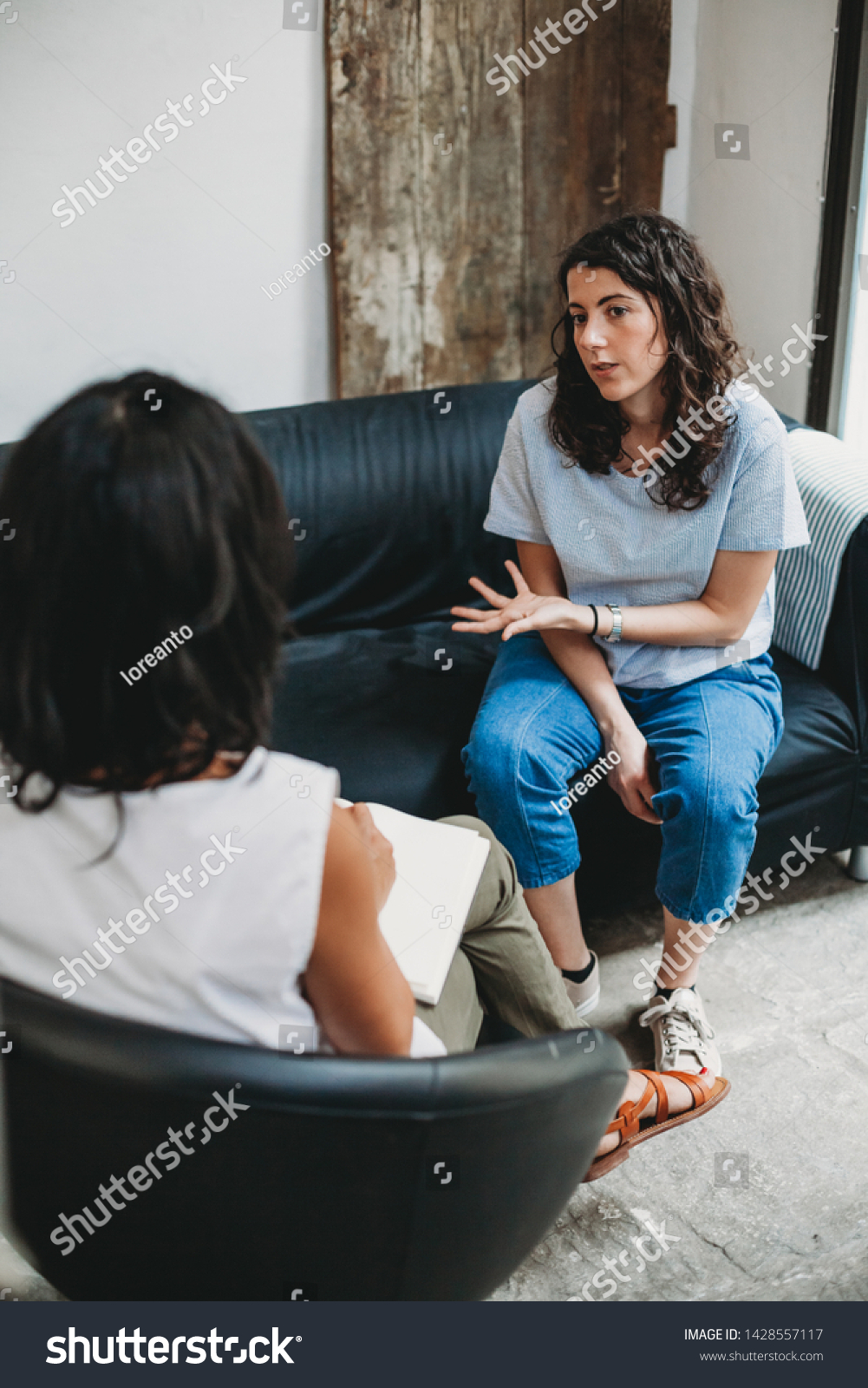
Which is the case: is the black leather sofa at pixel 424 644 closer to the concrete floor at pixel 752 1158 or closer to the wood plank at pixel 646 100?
the concrete floor at pixel 752 1158

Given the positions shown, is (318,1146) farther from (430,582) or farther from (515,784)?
(430,582)

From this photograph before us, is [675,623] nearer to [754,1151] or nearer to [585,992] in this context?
[585,992]

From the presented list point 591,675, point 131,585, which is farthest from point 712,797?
point 131,585

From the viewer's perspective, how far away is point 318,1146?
0.78 metres

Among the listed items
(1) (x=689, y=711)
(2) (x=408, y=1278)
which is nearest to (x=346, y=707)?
(1) (x=689, y=711)

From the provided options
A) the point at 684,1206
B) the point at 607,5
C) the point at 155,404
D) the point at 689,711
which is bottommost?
the point at 684,1206

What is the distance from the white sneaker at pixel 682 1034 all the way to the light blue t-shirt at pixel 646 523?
0.50 m

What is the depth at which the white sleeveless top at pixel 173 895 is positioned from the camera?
0.80 m

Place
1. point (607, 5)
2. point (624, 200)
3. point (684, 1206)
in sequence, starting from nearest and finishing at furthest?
point (684, 1206) → point (607, 5) → point (624, 200)

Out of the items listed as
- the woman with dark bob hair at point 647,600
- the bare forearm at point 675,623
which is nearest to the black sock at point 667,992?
the woman with dark bob hair at point 647,600

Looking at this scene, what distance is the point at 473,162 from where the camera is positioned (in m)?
2.69

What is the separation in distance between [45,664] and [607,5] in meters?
2.62

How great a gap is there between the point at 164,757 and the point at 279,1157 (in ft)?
0.96
